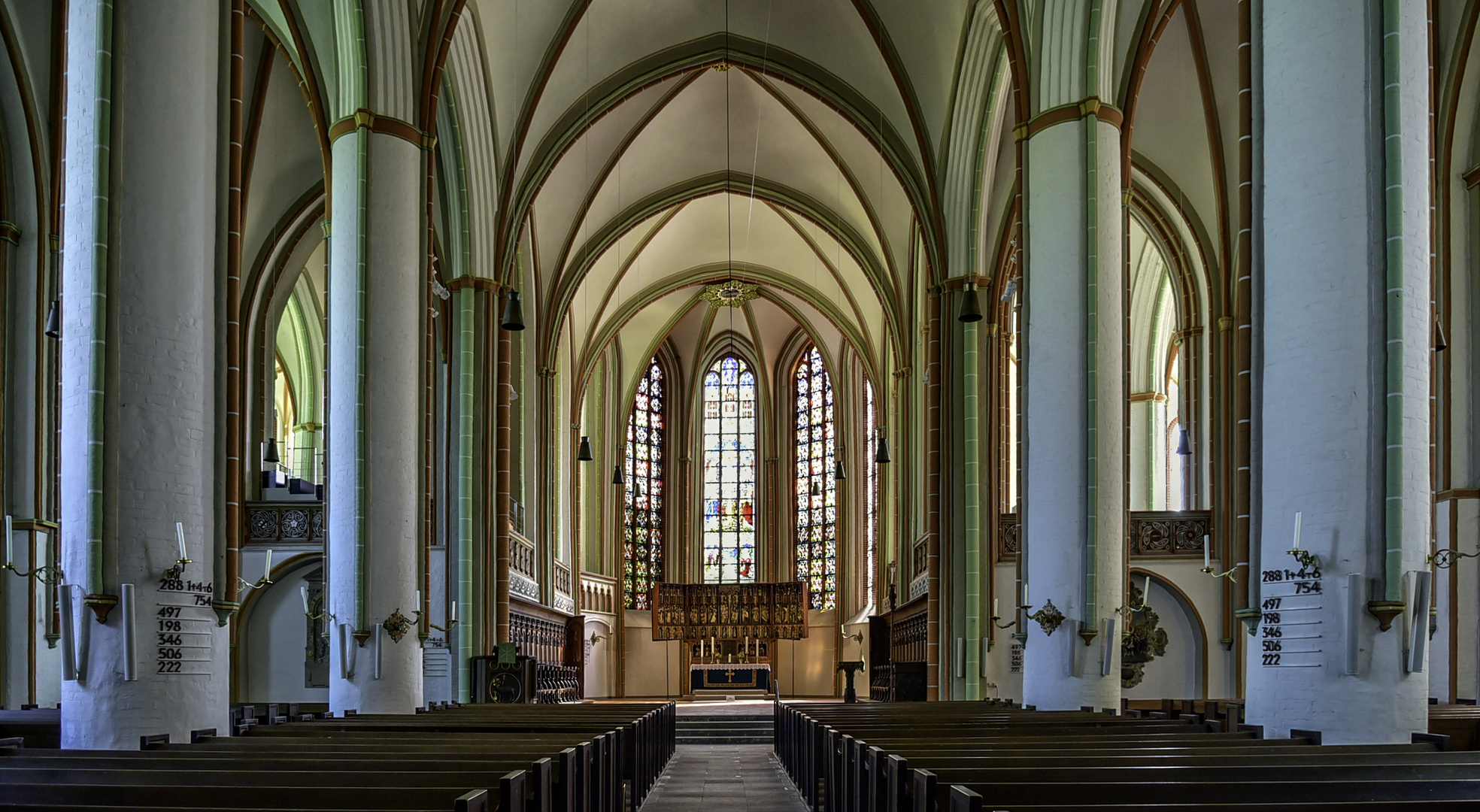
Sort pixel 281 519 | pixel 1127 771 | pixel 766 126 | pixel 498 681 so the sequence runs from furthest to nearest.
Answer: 1. pixel 766 126
2. pixel 281 519
3. pixel 498 681
4. pixel 1127 771

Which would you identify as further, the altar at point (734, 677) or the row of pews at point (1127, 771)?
the altar at point (734, 677)

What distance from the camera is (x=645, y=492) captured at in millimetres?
34469

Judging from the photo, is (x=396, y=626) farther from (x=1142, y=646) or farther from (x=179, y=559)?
(x=1142, y=646)

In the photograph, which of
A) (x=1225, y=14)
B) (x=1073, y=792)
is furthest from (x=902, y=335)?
(x=1073, y=792)

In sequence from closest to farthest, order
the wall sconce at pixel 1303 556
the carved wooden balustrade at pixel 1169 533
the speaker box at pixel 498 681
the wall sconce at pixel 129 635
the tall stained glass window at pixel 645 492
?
the wall sconce at pixel 1303 556 → the wall sconce at pixel 129 635 → the speaker box at pixel 498 681 → the carved wooden balustrade at pixel 1169 533 → the tall stained glass window at pixel 645 492

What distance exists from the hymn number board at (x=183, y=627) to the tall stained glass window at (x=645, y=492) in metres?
25.2

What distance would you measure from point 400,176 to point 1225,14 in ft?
32.9

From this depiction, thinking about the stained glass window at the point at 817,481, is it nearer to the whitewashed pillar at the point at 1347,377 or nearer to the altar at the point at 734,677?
the altar at the point at 734,677

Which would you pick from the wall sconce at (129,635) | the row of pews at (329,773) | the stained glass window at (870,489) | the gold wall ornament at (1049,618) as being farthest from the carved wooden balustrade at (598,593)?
the wall sconce at (129,635)

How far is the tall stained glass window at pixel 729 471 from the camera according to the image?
3475 cm

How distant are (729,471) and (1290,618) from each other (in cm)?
2771

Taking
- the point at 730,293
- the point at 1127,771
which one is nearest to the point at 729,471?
the point at 730,293

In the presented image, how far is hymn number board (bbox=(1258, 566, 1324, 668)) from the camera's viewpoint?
748 centimetres

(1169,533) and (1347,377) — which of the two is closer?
(1347,377)
